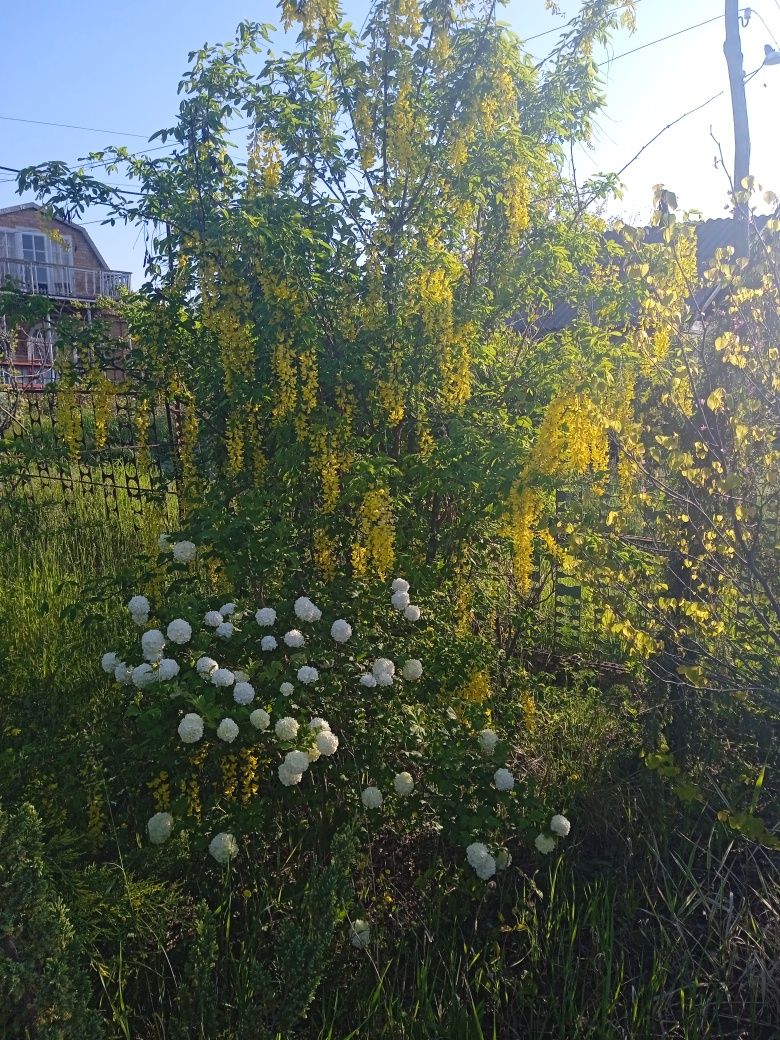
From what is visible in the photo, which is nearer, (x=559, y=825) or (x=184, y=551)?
(x=559, y=825)

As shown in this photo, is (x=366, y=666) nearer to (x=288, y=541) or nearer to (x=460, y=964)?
(x=288, y=541)

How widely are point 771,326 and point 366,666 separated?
1864mm

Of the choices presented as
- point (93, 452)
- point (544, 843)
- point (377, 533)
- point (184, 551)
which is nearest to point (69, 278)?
point (93, 452)

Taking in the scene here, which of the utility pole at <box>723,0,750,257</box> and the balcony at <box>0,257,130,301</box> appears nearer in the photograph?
the utility pole at <box>723,0,750,257</box>

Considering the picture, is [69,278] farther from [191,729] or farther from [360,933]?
[360,933]

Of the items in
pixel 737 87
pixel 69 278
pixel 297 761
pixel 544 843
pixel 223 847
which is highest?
pixel 69 278

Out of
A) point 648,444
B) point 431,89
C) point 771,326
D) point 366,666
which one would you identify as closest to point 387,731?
point 366,666

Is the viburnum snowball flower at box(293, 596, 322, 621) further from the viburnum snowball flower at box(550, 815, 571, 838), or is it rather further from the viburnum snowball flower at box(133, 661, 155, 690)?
the viburnum snowball flower at box(550, 815, 571, 838)

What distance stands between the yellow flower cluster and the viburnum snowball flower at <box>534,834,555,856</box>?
1031mm

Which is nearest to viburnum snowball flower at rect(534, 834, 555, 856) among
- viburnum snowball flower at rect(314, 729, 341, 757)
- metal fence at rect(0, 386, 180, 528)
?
viburnum snowball flower at rect(314, 729, 341, 757)

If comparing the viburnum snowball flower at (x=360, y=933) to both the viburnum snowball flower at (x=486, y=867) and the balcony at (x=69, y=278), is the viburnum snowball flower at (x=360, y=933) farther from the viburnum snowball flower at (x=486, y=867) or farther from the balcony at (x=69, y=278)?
the balcony at (x=69, y=278)

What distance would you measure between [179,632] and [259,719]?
402mm

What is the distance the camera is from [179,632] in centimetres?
250

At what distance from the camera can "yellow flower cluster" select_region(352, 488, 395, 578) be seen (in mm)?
2895
